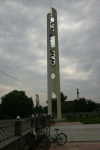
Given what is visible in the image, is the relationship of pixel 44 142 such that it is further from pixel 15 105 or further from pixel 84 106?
pixel 15 105

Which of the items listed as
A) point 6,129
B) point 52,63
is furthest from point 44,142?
point 52,63

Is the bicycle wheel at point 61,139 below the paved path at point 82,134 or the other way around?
the other way around

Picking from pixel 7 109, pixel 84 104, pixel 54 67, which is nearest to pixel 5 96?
pixel 7 109

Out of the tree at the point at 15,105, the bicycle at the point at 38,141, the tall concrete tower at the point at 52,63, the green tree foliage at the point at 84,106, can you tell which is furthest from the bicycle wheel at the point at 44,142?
the tree at the point at 15,105

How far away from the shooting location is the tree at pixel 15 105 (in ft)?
177

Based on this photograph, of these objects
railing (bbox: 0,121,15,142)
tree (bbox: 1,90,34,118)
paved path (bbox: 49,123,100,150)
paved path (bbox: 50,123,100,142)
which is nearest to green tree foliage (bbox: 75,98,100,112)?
tree (bbox: 1,90,34,118)

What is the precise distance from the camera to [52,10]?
2816 cm

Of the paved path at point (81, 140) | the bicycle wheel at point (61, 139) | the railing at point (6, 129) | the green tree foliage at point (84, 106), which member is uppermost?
the green tree foliage at point (84, 106)

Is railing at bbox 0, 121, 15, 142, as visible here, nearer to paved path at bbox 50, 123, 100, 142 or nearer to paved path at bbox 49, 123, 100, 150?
paved path at bbox 49, 123, 100, 150

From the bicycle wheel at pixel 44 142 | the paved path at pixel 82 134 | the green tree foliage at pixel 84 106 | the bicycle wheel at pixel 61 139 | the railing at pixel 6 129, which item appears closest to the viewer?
the railing at pixel 6 129

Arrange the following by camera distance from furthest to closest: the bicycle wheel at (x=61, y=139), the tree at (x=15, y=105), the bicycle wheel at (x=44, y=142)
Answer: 1. the tree at (x=15, y=105)
2. the bicycle wheel at (x=61, y=139)
3. the bicycle wheel at (x=44, y=142)

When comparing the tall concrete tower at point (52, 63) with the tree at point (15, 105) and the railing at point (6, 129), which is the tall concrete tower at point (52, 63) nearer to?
the railing at point (6, 129)

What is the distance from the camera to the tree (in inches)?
2122

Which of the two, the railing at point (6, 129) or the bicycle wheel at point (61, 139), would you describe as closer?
the railing at point (6, 129)
